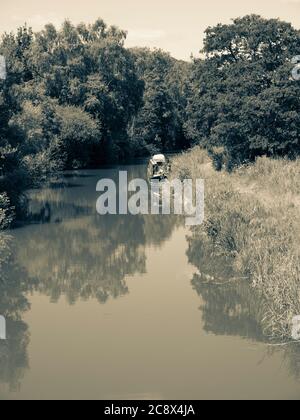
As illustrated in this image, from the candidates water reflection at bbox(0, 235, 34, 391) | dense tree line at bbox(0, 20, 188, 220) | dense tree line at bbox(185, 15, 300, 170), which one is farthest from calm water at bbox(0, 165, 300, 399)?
dense tree line at bbox(0, 20, 188, 220)

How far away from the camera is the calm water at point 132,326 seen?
39.4 feet

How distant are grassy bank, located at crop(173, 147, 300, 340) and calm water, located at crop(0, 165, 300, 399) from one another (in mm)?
517

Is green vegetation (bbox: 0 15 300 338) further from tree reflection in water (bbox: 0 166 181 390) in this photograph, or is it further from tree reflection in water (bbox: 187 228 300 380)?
tree reflection in water (bbox: 0 166 181 390)

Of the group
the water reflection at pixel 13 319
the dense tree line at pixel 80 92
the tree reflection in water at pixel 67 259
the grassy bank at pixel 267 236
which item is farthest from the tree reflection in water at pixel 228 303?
the dense tree line at pixel 80 92

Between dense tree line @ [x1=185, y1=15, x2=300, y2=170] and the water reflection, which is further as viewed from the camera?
dense tree line @ [x1=185, y1=15, x2=300, y2=170]

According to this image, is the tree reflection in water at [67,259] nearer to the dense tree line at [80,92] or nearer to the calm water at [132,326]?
the calm water at [132,326]

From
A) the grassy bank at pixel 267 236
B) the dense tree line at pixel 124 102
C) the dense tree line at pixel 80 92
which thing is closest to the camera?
the grassy bank at pixel 267 236

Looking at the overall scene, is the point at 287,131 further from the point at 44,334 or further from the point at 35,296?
the point at 44,334

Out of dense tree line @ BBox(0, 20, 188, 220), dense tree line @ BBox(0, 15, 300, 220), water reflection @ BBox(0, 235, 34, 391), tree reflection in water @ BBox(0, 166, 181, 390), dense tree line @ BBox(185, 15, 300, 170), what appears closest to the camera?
water reflection @ BBox(0, 235, 34, 391)

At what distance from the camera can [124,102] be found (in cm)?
7100

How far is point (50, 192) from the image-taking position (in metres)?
43.1

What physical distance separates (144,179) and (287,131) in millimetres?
16388

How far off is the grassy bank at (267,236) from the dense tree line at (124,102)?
6583 millimetres

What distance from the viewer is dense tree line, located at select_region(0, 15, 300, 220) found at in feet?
119
